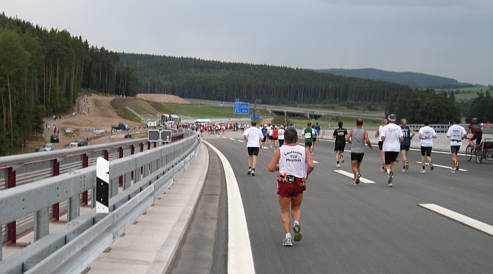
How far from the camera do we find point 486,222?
829 cm

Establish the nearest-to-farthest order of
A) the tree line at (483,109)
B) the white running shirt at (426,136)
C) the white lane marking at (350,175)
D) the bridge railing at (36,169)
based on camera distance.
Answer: the bridge railing at (36,169)
the white lane marking at (350,175)
the white running shirt at (426,136)
the tree line at (483,109)

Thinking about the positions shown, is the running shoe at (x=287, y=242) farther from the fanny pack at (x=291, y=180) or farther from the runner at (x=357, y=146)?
the runner at (x=357, y=146)

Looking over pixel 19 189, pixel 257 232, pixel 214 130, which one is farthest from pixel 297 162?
pixel 214 130

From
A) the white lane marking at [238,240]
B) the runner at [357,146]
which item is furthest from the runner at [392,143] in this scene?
the white lane marking at [238,240]

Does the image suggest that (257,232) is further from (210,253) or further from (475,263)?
(475,263)

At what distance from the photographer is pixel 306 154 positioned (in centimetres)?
709

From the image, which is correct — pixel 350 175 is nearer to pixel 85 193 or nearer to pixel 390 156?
pixel 390 156

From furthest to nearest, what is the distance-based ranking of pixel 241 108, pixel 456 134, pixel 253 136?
pixel 241 108 → pixel 456 134 → pixel 253 136

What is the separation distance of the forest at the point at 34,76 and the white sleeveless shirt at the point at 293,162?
6286 centimetres

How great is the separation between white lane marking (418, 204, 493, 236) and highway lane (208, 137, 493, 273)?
0.15 meters

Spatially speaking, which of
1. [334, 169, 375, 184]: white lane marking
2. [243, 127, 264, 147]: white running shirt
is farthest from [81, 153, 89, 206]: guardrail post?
[243, 127, 264, 147]: white running shirt

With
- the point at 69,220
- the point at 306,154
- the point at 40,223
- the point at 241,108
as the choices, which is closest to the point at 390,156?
the point at 306,154

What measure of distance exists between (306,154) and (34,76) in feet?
274

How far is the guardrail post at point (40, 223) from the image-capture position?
4.07m
